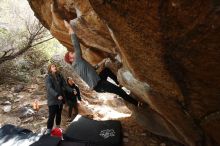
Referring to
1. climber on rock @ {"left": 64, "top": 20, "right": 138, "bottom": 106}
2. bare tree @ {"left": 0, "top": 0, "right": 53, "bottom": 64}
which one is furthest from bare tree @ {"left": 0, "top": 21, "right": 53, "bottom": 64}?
climber on rock @ {"left": 64, "top": 20, "right": 138, "bottom": 106}

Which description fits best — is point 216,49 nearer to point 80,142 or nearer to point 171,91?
point 171,91

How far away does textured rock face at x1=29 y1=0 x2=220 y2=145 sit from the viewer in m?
2.92

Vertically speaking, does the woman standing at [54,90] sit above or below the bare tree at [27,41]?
below

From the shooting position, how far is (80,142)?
6.24 meters

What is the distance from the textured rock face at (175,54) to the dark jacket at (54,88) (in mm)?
2154

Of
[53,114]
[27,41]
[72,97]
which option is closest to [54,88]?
[53,114]

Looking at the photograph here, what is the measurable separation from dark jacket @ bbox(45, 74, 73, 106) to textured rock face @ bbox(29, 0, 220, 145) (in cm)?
215

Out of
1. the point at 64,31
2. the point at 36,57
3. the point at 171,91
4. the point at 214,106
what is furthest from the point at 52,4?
the point at 36,57

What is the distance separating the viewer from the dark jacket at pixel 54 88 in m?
6.89

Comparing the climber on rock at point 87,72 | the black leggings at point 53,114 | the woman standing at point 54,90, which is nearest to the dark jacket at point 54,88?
the woman standing at point 54,90

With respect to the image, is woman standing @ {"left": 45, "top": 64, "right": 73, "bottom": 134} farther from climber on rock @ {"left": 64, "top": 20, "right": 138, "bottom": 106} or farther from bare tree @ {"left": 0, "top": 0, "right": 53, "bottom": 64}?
bare tree @ {"left": 0, "top": 0, "right": 53, "bottom": 64}

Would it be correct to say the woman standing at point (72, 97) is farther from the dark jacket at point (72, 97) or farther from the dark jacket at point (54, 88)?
the dark jacket at point (54, 88)

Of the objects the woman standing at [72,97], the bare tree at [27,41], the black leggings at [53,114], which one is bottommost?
the black leggings at [53,114]

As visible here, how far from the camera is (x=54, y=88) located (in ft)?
23.4
